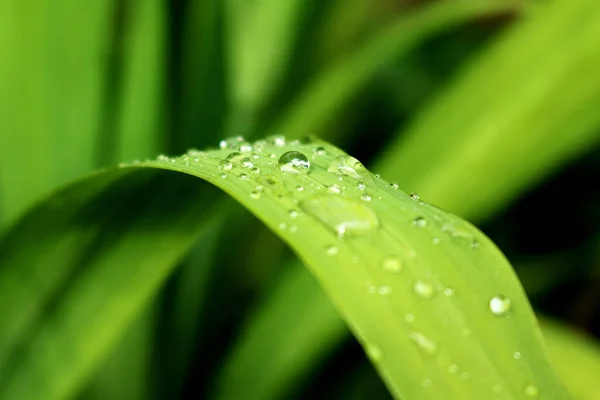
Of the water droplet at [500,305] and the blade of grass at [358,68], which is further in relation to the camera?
the blade of grass at [358,68]

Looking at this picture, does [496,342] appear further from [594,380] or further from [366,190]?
[594,380]

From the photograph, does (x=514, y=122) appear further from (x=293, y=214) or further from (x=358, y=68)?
(x=293, y=214)

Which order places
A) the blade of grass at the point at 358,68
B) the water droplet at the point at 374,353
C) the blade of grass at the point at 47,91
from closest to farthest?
1. the water droplet at the point at 374,353
2. the blade of grass at the point at 47,91
3. the blade of grass at the point at 358,68

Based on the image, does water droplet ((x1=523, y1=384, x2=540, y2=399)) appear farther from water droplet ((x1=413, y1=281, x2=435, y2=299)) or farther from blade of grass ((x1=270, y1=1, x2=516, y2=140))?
blade of grass ((x1=270, y1=1, x2=516, y2=140))

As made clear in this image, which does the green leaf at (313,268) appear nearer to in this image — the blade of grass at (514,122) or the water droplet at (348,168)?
the water droplet at (348,168)

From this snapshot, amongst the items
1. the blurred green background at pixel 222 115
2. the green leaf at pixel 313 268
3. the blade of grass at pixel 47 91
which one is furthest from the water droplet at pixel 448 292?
the blade of grass at pixel 47 91

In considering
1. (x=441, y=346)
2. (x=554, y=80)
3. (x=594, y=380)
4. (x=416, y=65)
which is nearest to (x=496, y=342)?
(x=441, y=346)
